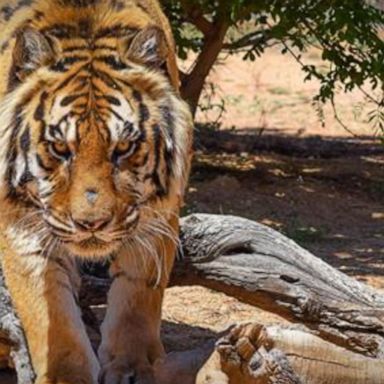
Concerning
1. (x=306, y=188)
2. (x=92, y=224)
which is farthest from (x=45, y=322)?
(x=306, y=188)

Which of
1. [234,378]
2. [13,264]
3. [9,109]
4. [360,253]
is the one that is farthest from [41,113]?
[360,253]

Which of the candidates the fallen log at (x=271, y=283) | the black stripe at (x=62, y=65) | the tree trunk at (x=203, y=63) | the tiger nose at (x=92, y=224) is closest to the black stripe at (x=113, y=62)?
the black stripe at (x=62, y=65)

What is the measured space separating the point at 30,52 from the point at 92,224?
26.1 inches

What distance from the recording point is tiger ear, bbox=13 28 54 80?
4531mm

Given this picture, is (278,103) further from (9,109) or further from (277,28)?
(9,109)

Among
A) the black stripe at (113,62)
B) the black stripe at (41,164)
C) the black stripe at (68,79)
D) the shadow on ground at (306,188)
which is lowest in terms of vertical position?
the shadow on ground at (306,188)

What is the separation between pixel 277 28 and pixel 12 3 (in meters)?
3.82

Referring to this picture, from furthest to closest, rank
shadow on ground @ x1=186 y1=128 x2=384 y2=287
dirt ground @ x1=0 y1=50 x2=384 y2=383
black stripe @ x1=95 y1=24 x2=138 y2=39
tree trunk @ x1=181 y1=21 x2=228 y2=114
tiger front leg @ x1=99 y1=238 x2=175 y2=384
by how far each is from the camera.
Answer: tree trunk @ x1=181 y1=21 x2=228 y2=114 < shadow on ground @ x1=186 y1=128 x2=384 y2=287 < dirt ground @ x1=0 y1=50 x2=384 y2=383 < tiger front leg @ x1=99 y1=238 x2=175 y2=384 < black stripe @ x1=95 y1=24 x2=138 y2=39

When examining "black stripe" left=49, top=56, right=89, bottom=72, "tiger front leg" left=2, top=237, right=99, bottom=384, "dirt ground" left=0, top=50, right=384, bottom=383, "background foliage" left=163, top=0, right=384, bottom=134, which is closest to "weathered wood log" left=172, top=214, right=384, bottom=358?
"dirt ground" left=0, top=50, right=384, bottom=383

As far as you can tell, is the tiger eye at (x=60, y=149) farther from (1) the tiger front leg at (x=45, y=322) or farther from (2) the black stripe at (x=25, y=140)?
(1) the tiger front leg at (x=45, y=322)

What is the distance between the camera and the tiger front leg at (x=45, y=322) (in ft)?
15.6

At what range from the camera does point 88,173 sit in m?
4.33

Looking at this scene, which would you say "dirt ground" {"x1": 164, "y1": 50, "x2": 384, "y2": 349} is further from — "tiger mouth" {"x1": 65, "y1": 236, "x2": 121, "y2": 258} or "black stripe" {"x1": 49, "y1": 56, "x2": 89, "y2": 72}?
"black stripe" {"x1": 49, "y1": 56, "x2": 89, "y2": 72}

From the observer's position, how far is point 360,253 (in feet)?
28.2
